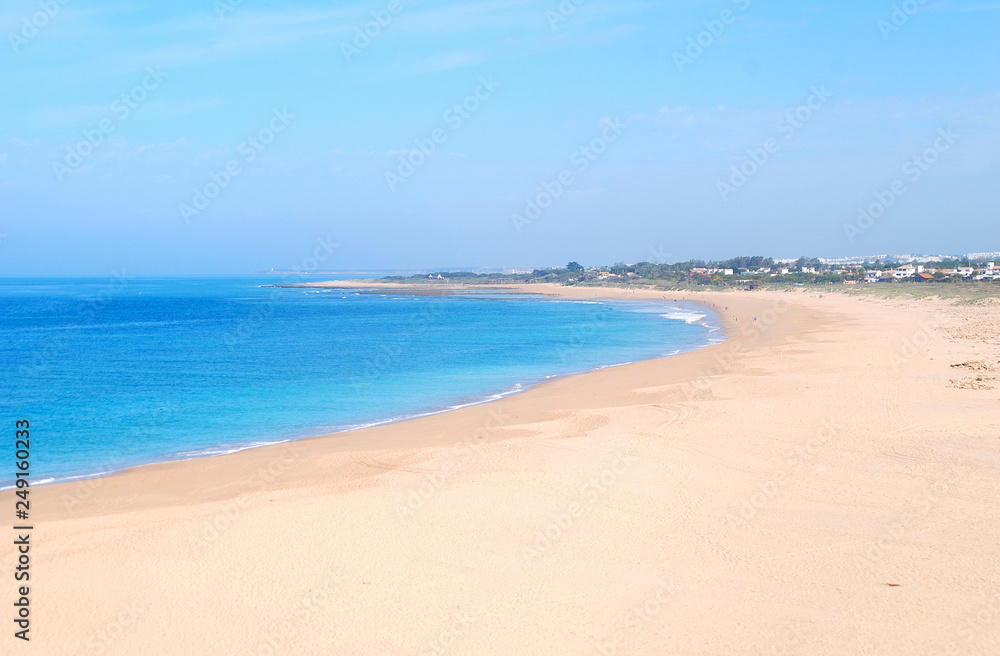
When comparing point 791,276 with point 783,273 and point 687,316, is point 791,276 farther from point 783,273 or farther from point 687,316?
point 687,316

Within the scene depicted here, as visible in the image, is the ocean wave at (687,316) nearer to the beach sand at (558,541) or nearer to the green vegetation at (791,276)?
the green vegetation at (791,276)

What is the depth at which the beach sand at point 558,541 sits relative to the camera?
700cm

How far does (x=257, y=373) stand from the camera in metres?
28.5

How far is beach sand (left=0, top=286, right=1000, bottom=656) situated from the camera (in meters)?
7.00

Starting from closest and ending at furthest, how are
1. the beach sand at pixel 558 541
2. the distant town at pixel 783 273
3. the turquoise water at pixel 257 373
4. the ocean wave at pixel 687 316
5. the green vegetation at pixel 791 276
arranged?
the beach sand at pixel 558 541, the turquoise water at pixel 257 373, the ocean wave at pixel 687 316, the green vegetation at pixel 791 276, the distant town at pixel 783 273

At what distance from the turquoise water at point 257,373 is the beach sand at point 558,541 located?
3161 millimetres

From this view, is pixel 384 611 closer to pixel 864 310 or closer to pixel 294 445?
pixel 294 445

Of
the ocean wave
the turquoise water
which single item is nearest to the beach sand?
the turquoise water

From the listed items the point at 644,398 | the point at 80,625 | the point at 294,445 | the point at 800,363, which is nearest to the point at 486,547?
the point at 80,625

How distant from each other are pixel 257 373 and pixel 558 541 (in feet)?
72.4

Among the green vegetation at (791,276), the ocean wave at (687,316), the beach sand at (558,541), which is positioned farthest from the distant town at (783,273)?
the beach sand at (558,541)

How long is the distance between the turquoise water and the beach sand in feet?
10.4

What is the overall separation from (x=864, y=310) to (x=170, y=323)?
184 feet

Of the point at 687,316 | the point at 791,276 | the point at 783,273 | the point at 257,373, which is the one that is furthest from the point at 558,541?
the point at 783,273
